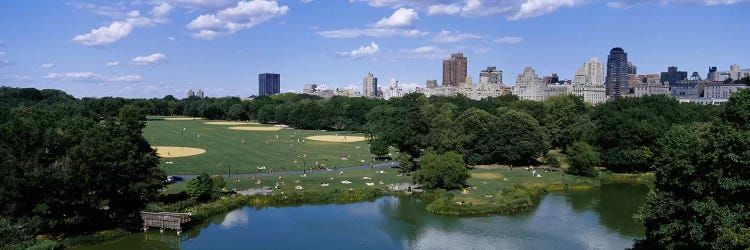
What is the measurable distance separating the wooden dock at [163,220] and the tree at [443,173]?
22.0 m

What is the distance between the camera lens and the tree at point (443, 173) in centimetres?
5066

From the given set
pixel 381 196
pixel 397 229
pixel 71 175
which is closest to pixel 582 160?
pixel 381 196

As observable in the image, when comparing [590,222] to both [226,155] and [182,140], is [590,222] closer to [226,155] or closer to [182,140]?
[226,155]

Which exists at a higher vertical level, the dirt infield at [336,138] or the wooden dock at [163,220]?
the dirt infield at [336,138]

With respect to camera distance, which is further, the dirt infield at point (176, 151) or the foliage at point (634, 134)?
the dirt infield at point (176, 151)

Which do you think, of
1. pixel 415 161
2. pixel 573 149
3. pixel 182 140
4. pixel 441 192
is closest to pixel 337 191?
pixel 441 192

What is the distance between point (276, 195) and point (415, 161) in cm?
2149

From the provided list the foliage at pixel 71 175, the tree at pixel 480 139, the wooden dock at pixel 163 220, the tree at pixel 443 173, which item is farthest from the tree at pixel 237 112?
the wooden dock at pixel 163 220

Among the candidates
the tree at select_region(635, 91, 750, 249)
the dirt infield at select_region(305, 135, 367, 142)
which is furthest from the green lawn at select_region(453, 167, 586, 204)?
the dirt infield at select_region(305, 135, 367, 142)

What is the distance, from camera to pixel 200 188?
1729 inches

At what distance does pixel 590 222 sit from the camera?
42.4 meters

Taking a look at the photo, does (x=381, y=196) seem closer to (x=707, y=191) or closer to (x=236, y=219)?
(x=236, y=219)

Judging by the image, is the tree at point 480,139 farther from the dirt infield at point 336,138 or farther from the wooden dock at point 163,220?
the wooden dock at point 163,220

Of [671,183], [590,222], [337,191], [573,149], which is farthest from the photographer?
[573,149]
